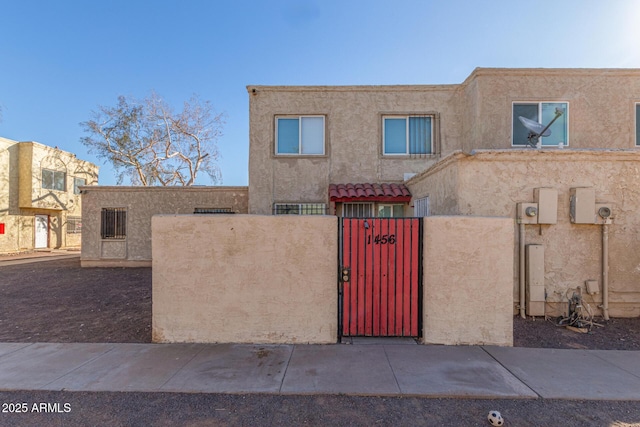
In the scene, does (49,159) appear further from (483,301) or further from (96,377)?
(483,301)

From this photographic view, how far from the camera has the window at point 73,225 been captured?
2487 centimetres

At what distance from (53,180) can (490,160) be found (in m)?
29.0

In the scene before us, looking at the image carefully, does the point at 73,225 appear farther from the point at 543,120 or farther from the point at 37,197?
the point at 543,120

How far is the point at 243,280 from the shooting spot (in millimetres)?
5051

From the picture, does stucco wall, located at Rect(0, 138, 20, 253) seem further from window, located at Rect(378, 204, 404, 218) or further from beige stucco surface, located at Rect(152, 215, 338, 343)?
window, located at Rect(378, 204, 404, 218)

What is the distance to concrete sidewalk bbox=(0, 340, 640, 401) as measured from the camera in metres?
3.69

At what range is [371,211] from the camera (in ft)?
33.6

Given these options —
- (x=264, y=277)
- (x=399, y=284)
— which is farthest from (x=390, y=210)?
(x=264, y=277)

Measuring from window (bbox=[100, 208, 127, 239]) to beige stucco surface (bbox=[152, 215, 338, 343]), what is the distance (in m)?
9.64

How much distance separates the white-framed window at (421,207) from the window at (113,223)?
11.9 meters

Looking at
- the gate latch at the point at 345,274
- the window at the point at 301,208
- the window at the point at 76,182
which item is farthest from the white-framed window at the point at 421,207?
the window at the point at 76,182

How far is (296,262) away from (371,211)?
569cm

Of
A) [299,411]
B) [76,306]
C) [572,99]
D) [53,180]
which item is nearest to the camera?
[299,411]

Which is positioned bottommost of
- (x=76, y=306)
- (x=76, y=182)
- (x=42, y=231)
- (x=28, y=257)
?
(x=28, y=257)
